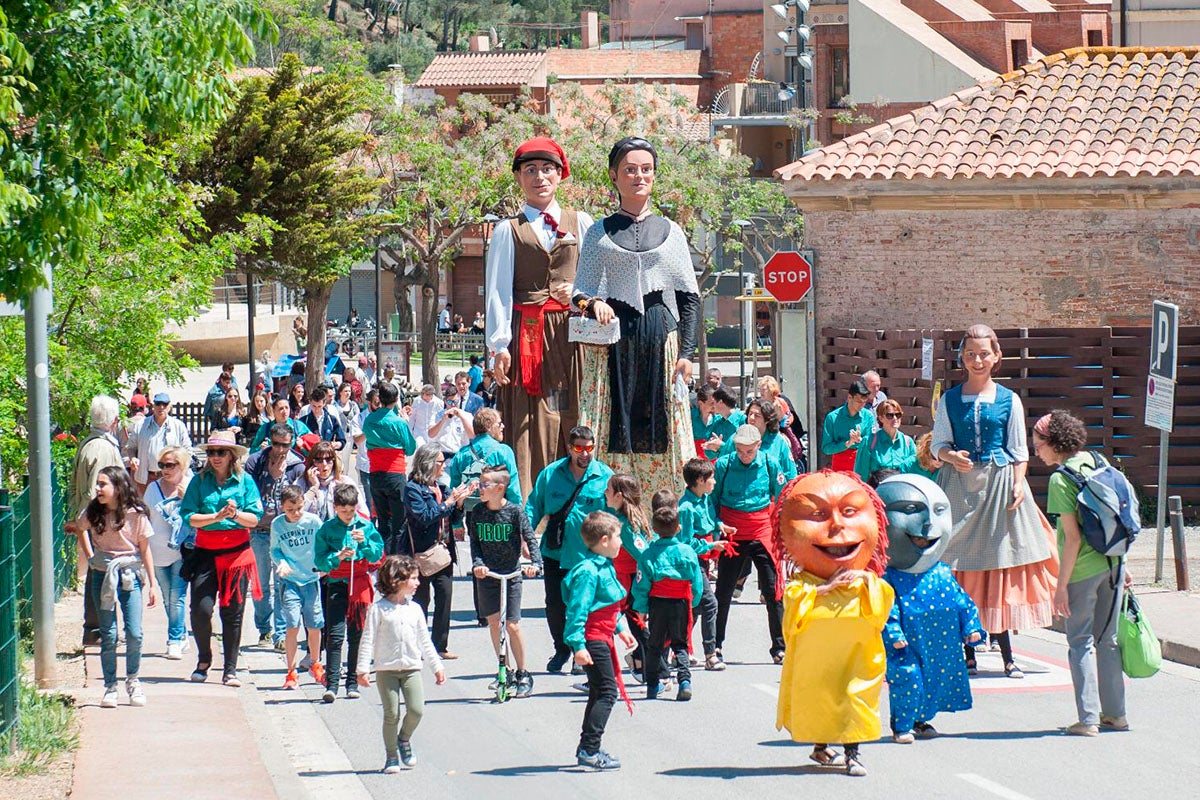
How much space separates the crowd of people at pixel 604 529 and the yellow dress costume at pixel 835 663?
0.08 ft

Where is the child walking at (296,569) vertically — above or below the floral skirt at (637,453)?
below

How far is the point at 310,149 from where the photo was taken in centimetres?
3419

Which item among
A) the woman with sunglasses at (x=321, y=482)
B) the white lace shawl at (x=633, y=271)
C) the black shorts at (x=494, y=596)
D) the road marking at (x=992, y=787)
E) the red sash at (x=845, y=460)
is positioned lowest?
the road marking at (x=992, y=787)

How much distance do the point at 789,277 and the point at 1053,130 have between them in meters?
3.70

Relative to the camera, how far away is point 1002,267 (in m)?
21.5

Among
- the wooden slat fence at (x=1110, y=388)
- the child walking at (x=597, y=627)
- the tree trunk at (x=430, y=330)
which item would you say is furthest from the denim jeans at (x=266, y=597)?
the tree trunk at (x=430, y=330)

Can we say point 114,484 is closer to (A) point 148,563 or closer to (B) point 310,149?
(A) point 148,563

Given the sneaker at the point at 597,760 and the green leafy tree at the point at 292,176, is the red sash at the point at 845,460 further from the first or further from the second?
the green leafy tree at the point at 292,176

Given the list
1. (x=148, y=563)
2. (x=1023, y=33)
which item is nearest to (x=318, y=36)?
(x=1023, y=33)

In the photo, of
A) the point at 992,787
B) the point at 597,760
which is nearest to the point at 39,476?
the point at 597,760

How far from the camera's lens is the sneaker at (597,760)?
30.1 feet

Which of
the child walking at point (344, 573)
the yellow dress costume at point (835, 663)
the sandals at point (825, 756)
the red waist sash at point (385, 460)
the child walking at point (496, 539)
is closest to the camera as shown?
the yellow dress costume at point (835, 663)

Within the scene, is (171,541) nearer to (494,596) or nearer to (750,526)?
(494,596)

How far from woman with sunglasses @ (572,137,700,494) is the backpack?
11.8 feet
